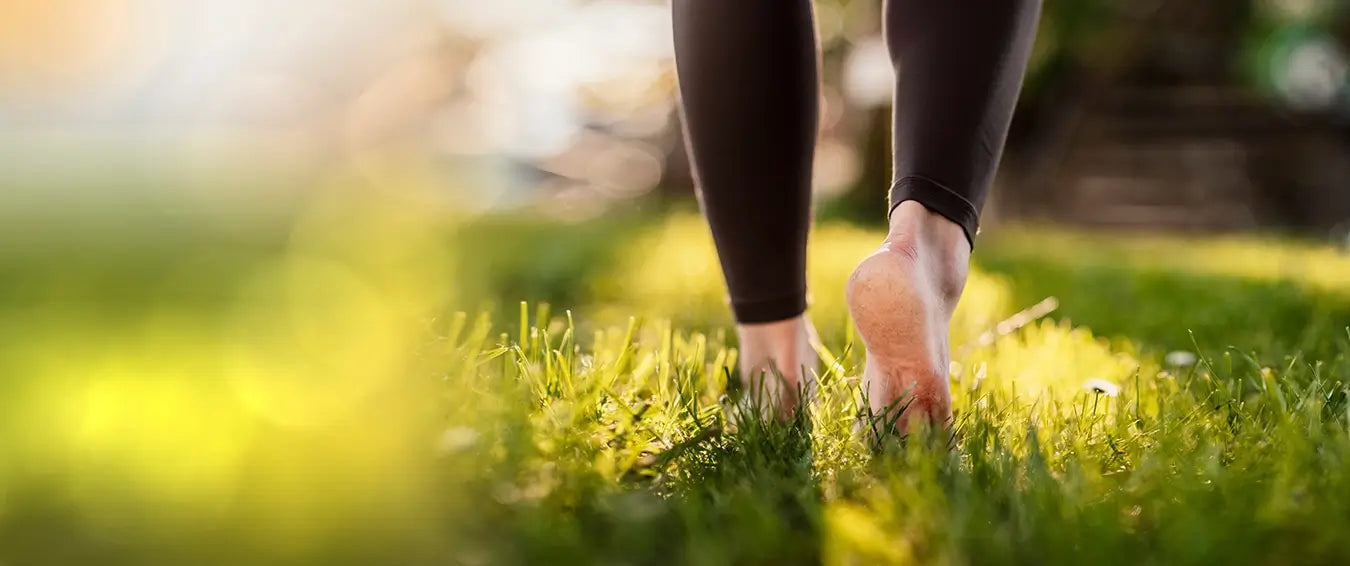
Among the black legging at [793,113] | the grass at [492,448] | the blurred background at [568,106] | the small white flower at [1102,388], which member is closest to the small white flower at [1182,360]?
the grass at [492,448]

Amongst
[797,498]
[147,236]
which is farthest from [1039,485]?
[147,236]

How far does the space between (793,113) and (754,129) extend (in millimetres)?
46

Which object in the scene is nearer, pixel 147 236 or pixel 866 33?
pixel 147 236

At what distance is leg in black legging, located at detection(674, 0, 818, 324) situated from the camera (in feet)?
3.66

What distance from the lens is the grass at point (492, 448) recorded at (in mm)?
595

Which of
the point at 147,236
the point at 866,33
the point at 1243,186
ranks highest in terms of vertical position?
the point at 866,33

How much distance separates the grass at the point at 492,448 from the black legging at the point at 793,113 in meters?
0.14

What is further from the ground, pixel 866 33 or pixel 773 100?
pixel 866 33

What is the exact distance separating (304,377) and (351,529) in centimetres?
9

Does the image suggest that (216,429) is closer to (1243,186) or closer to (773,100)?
(773,100)

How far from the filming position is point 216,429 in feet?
2.05

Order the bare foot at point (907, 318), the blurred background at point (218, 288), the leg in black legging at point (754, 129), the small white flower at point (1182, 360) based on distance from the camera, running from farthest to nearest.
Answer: the small white flower at point (1182, 360) < the leg in black legging at point (754, 129) < the bare foot at point (907, 318) < the blurred background at point (218, 288)

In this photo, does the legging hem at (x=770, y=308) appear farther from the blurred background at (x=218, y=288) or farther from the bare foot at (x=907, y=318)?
the blurred background at (x=218, y=288)

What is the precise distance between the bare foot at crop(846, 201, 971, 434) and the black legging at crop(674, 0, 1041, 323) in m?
0.04
